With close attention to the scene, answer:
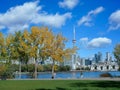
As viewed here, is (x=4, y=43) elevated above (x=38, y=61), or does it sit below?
above

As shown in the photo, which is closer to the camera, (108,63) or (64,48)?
(64,48)

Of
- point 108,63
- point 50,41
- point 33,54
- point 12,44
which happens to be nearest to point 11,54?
point 12,44

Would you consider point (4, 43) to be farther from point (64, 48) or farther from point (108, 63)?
point (108, 63)

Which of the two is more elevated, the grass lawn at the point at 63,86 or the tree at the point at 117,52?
the tree at the point at 117,52

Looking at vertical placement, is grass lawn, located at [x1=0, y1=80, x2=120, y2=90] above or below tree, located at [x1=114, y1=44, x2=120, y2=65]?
below

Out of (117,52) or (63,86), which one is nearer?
(63,86)

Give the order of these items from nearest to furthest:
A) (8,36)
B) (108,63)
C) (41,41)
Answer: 1. (41,41)
2. (8,36)
3. (108,63)

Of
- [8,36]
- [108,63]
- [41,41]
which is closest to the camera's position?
[41,41]

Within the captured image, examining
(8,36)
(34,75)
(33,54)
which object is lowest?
(34,75)

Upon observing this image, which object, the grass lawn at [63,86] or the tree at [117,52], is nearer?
the grass lawn at [63,86]

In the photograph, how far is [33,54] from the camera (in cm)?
4806

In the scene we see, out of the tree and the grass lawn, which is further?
the tree

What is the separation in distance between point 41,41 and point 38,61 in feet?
17.6

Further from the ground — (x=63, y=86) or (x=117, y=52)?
(x=117, y=52)
